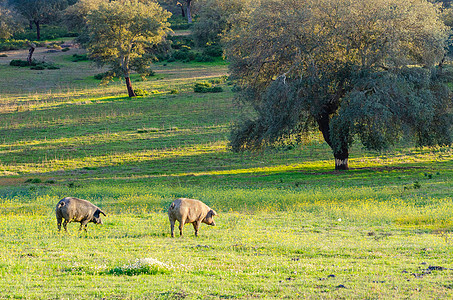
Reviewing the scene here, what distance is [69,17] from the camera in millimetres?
106562

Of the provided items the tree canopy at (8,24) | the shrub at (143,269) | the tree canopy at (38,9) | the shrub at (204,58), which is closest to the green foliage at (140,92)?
the shrub at (204,58)

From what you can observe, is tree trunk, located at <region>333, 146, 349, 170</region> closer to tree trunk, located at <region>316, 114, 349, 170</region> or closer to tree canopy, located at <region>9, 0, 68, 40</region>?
tree trunk, located at <region>316, 114, 349, 170</region>

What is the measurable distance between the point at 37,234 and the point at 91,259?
4781mm


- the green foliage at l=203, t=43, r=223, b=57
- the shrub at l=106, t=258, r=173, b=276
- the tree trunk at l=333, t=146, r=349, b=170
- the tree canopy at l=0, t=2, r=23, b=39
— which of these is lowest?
the tree trunk at l=333, t=146, r=349, b=170

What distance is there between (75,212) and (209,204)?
849cm

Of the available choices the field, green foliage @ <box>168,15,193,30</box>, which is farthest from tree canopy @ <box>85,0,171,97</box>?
green foliage @ <box>168,15,193,30</box>

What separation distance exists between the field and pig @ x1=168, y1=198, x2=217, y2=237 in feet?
1.72

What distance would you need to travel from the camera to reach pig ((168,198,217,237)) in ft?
48.3

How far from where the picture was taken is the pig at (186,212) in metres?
14.7

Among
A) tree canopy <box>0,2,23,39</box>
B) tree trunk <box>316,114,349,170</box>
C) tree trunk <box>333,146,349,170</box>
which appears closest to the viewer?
tree trunk <box>316,114,349,170</box>

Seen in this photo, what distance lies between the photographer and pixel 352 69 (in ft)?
109

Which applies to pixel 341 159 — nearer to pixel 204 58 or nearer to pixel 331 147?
pixel 331 147

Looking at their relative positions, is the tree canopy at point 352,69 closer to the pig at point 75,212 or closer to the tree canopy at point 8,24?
the pig at point 75,212

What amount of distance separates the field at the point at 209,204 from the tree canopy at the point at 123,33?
897cm
